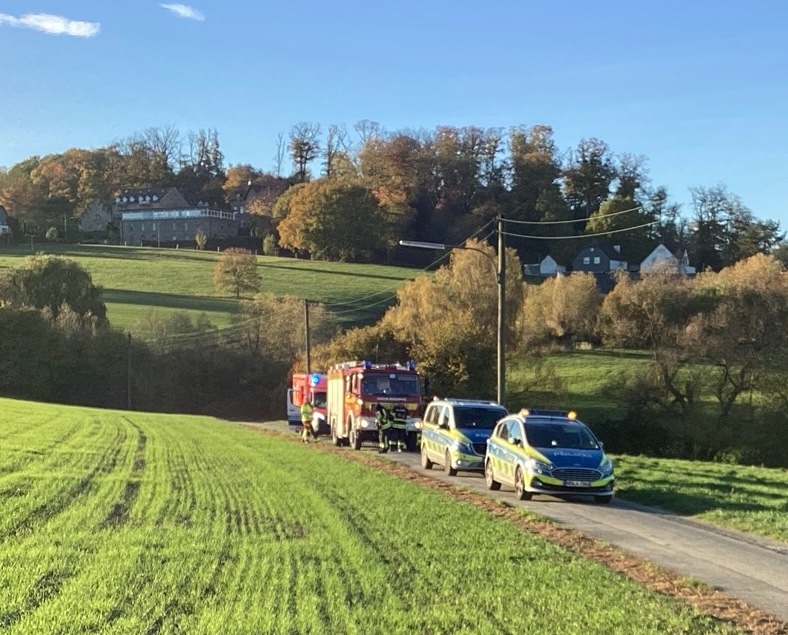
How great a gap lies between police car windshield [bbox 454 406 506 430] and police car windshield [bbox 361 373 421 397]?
24.6 feet

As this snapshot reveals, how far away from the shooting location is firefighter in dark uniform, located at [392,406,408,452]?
30659 mm

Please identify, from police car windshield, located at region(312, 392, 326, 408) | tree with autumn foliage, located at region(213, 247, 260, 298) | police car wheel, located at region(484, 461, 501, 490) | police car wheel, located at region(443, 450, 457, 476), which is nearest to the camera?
police car wheel, located at region(484, 461, 501, 490)

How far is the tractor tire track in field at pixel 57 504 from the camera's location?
11383mm

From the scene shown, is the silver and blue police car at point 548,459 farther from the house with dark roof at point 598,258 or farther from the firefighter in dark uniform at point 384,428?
the house with dark roof at point 598,258

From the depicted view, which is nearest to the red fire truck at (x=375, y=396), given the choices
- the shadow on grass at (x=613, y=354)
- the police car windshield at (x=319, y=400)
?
the police car windshield at (x=319, y=400)

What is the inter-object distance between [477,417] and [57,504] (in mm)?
12457

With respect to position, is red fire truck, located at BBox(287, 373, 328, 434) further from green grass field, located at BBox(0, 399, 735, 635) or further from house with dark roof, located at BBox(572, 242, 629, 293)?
house with dark roof, located at BBox(572, 242, 629, 293)

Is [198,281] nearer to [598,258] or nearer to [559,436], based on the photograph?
[598,258]

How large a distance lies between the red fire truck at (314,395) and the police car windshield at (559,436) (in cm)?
1965

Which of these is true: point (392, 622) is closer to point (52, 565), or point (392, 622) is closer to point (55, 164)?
point (52, 565)

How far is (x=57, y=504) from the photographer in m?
13.8

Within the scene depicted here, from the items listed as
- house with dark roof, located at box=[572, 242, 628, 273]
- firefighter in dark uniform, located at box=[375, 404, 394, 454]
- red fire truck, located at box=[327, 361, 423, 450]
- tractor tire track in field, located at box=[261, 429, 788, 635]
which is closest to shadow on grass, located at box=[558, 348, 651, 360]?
red fire truck, located at box=[327, 361, 423, 450]

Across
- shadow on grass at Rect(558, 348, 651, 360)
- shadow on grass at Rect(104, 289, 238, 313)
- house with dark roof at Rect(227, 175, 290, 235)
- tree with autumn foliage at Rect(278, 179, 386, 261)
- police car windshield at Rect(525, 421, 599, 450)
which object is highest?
Result: house with dark roof at Rect(227, 175, 290, 235)

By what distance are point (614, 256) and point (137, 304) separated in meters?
68.3
